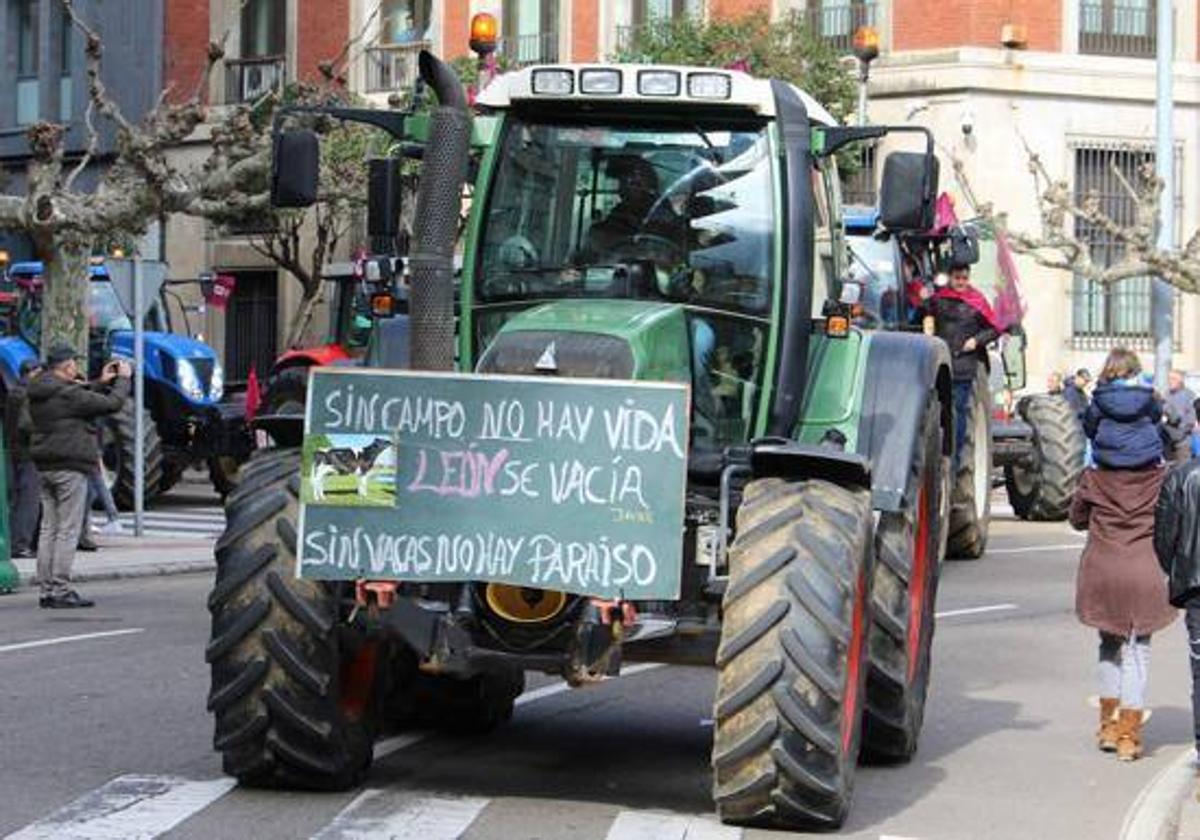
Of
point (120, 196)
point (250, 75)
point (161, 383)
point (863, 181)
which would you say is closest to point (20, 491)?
point (120, 196)

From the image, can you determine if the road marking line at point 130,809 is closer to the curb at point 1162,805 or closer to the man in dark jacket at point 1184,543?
the curb at point 1162,805

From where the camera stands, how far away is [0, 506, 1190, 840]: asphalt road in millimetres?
9445

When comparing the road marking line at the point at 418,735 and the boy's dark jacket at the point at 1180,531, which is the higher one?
the boy's dark jacket at the point at 1180,531

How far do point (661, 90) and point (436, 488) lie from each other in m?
2.09

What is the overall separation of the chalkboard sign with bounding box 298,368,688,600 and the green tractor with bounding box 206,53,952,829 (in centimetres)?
9

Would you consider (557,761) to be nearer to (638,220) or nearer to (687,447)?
(687,447)

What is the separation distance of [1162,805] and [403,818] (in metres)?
3.13

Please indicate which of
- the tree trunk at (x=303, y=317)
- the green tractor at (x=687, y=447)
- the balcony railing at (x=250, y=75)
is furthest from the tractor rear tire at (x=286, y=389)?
the balcony railing at (x=250, y=75)

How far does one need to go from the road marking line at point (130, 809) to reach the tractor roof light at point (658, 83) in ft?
10.6

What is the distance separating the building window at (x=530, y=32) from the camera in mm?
44625

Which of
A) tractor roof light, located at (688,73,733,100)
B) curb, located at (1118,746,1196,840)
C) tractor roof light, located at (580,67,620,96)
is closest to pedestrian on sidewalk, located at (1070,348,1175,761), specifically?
curb, located at (1118,746,1196,840)

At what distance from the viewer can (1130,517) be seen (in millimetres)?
12117

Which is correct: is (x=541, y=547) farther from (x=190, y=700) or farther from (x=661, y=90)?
(x=190, y=700)

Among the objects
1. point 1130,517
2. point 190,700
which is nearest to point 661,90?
point 1130,517
